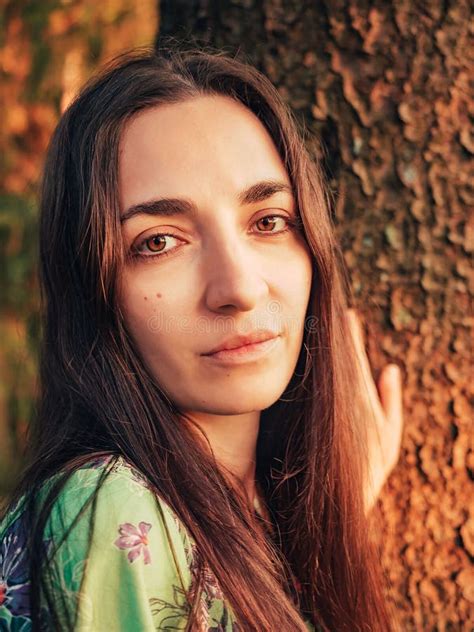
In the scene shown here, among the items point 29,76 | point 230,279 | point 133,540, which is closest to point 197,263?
point 230,279

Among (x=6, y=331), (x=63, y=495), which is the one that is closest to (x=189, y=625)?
(x=63, y=495)

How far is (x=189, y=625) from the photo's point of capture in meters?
1.40

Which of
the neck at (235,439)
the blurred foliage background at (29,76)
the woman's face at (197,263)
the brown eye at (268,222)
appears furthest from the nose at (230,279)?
the blurred foliage background at (29,76)

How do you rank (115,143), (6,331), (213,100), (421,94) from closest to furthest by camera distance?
(115,143) → (213,100) → (421,94) → (6,331)

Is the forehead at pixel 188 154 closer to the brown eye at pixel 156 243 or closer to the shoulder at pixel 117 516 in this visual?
the brown eye at pixel 156 243

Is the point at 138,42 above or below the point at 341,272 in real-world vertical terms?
above

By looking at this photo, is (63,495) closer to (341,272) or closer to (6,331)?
(341,272)

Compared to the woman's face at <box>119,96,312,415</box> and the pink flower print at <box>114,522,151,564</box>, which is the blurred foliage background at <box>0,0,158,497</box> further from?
the pink flower print at <box>114,522,151,564</box>

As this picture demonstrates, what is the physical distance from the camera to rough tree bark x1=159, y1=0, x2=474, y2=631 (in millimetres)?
1986

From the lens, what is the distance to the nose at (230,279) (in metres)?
1.59

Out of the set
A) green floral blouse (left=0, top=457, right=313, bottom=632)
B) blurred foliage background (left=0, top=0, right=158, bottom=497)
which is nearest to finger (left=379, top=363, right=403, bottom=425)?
green floral blouse (left=0, top=457, right=313, bottom=632)

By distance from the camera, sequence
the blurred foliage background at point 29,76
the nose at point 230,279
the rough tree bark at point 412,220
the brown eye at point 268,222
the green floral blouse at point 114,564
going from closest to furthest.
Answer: the green floral blouse at point 114,564 < the nose at point 230,279 < the brown eye at point 268,222 < the rough tree bark at point 412,220 < the blurred foliage background at point 29,76

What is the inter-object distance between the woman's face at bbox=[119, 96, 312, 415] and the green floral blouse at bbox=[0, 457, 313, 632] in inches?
10.3

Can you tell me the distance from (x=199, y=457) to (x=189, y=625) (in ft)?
1.29
